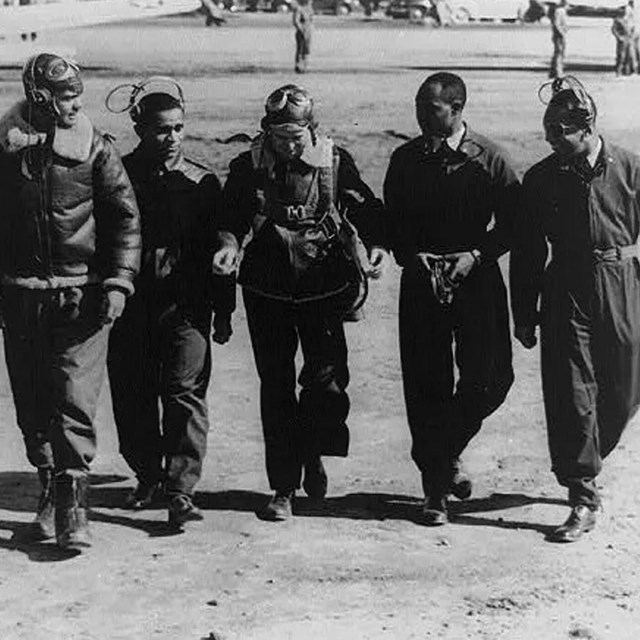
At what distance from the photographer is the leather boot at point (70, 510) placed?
6965 mm

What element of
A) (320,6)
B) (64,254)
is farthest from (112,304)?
(320,6)

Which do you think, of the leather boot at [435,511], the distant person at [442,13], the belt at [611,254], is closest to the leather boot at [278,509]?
the leather boot at [435,511]

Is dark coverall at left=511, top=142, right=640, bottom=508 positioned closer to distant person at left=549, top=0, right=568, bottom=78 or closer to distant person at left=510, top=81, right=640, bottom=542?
distant person at left=510, top=81, right=640, bottom=542

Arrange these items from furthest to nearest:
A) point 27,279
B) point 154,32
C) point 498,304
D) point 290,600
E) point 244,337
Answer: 1. point 154,32
2. point 244,337
3. point 498,304
4. point 27,279
5. point 290,600

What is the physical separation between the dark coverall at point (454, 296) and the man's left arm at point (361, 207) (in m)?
0.06

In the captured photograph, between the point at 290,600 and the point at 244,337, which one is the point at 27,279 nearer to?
the point at 290,600

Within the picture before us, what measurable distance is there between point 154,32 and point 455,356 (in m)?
40.4

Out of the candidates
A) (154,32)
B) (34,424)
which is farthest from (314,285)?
(154,32)

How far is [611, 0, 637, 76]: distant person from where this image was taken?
100ft

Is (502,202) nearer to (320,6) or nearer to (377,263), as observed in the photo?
(377,263)

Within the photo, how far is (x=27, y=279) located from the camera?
6.93 metres

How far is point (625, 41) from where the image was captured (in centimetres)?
3052

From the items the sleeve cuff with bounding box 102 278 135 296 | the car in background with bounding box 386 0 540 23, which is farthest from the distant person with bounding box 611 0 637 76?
the sleeve cuff with bounding box 102 278 135 296

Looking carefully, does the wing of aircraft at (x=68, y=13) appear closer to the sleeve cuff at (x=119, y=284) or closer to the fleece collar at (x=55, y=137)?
the fleece collar at (x=55, y=137)
